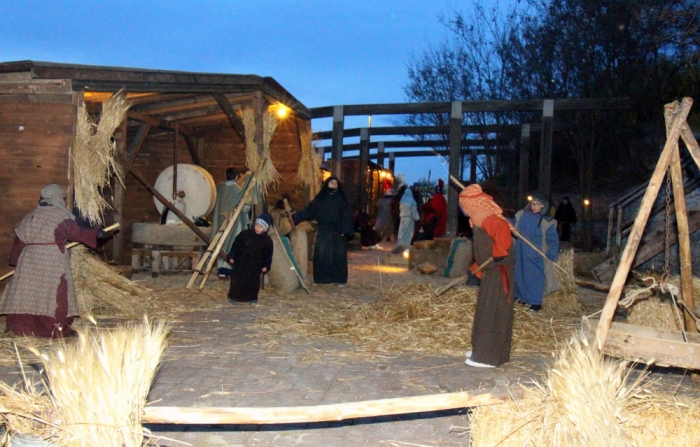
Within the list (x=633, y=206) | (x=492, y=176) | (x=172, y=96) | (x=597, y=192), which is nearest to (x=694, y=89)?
(x=633, y=206)

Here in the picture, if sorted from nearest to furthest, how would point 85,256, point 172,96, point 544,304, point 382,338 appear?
1. point 382,338
2. point 85,256
3. point 544,304
4. point 172,96

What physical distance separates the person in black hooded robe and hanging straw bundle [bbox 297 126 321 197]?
6.74 ft

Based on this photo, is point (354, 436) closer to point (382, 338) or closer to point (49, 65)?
point (382, 338)

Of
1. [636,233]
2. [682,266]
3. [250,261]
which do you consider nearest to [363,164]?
[250,261]

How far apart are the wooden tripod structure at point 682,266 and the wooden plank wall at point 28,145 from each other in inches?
220

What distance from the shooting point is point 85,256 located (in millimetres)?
8141

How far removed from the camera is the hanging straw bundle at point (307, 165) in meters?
12.9

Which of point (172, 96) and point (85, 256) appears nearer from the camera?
point (85, 256)

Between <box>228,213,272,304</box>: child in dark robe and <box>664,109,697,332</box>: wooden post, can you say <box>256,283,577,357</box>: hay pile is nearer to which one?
<box>228,213,272,304</box>: child in dark robe

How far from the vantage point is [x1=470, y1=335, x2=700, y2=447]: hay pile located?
3000 mm

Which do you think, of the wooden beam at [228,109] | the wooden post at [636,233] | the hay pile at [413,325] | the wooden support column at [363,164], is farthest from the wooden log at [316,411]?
the wooden support column at [363,164]

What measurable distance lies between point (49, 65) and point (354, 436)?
5659mm

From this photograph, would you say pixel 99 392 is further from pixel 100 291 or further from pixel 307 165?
pixel 307 165

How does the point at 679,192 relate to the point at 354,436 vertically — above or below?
above
